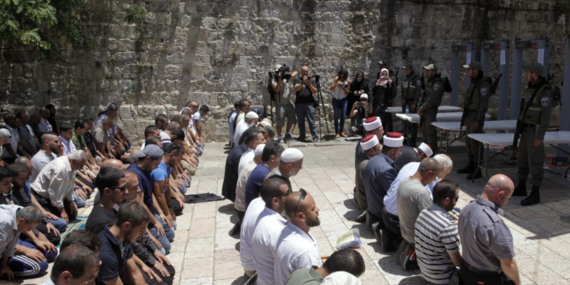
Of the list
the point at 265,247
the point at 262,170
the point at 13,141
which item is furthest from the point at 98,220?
the point at 13,141

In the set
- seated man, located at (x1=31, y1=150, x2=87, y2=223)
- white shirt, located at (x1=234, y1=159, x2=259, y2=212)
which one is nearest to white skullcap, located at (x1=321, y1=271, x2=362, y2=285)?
white shirt, located at (x1=234, y1=159, x2=259, y2=212)

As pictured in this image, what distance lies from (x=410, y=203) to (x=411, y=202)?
0.05ft

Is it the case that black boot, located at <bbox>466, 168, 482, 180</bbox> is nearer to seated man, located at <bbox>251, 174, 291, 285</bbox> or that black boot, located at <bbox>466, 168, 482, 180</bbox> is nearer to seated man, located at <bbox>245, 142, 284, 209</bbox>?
seated man, located at <bbox>245, 142, 284, 209</bbox>

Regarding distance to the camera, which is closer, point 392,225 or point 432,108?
point 392,225

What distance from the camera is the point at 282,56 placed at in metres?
12.1

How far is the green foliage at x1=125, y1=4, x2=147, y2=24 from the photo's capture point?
36.2ft

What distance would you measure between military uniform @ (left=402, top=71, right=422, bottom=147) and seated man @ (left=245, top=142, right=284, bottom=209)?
6108 mm

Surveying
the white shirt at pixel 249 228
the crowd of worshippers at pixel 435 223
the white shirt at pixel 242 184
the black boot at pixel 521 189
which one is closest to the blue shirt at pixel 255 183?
the white shirt at pixel 242 184

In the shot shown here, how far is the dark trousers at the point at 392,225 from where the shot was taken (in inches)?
194

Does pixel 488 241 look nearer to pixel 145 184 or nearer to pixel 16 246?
pixel 145 184

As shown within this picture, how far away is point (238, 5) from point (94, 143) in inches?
205

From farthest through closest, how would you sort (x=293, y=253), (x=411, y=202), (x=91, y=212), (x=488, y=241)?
1. (x=411, y=202)
2. (x=91, y=212)
3. (x=488, y=241)
4. (x=293, y=253)

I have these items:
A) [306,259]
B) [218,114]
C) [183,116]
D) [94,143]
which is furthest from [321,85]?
[306,259]

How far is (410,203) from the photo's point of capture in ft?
14.5
